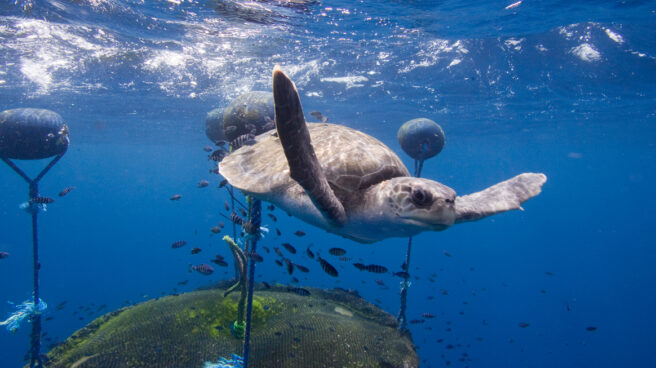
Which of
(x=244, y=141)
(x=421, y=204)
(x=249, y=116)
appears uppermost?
(x=249, y=116)

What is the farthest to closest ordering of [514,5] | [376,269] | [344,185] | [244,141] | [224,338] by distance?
[514,5], [224,338], [244,141], [376,269], [344,185]

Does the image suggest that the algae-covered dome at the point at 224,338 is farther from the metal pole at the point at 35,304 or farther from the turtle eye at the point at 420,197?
the turtle eye at the point at 420,197

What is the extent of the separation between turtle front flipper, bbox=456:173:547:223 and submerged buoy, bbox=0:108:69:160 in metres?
7.28

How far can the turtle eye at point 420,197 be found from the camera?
8.07 ft

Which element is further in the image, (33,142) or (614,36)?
(614,36)

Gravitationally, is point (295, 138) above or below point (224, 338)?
above

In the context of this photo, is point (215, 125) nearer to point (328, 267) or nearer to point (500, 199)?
point (328, 267)

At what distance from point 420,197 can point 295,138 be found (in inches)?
45.2

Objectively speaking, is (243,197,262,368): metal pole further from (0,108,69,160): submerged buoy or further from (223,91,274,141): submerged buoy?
(0,108,69,160): submerged buoy

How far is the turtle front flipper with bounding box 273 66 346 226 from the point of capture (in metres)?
1.99

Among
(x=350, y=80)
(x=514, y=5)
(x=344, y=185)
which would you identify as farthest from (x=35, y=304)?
(x=350, y=80)

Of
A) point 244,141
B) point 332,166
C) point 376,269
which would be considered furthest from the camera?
point 244,141

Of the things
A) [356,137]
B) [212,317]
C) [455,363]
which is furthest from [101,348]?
[455,363]

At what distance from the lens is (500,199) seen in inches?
135
